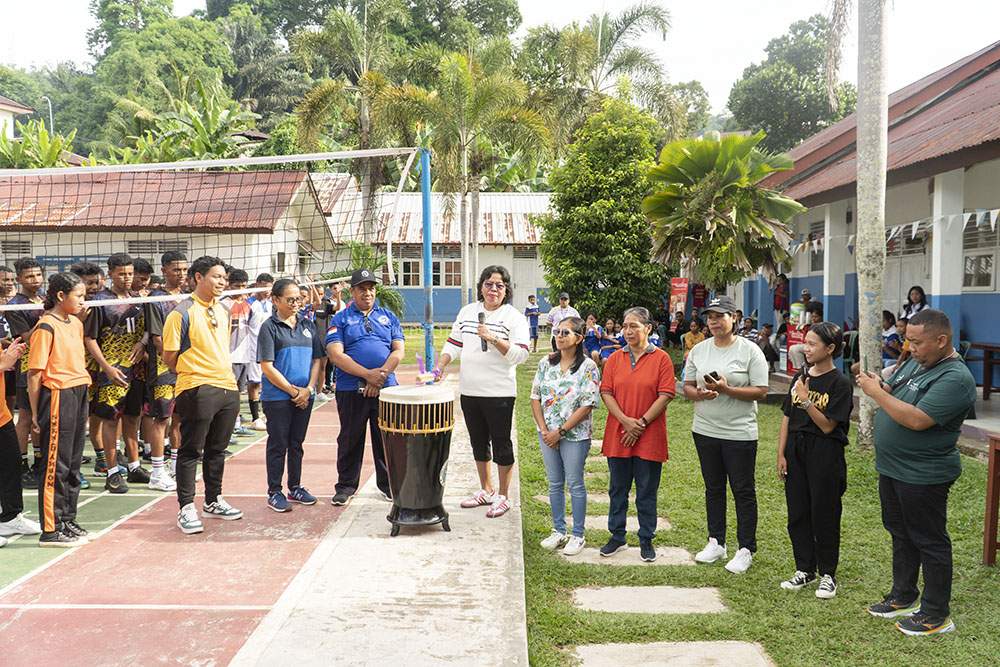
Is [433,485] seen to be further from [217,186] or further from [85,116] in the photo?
[85,116]

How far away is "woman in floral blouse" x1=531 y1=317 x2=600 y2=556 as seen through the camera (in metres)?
5.23

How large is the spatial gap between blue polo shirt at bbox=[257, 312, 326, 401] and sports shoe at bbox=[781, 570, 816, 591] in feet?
11.9

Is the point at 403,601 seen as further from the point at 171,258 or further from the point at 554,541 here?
the point at 171,258

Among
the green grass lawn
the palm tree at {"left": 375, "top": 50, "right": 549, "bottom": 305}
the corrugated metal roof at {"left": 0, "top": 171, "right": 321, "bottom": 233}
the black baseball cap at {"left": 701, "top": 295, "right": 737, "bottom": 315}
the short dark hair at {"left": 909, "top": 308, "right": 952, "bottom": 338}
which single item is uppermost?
the palm tree at {"left": 375, "top": 50, "right": 549, "bottom": 305}

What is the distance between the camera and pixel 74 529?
5.34m

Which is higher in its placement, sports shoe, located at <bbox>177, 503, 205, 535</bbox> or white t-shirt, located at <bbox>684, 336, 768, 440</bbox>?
white t-shirt, located at <bbox>684, 336, 768, 440</bbox>

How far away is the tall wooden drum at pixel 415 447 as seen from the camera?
17.5 ft

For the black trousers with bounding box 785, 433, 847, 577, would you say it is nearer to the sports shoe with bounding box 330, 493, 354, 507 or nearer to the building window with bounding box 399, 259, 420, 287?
the sports shoe with bounding box 330, 493, 354, 507

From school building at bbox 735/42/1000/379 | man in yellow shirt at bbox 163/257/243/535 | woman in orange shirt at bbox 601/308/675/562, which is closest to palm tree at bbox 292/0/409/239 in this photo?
school building at bbox 735/42/1000/379

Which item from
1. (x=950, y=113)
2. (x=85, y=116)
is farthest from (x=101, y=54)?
(x=950, y=113)

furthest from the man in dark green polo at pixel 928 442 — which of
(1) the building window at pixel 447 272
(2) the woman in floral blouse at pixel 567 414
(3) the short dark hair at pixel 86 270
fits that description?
(1) the building window at pixel 447 272

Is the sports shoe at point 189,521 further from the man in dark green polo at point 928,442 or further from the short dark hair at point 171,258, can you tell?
the man in dark green polo at point 928,442

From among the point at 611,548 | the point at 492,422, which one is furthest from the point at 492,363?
the point at 611,548

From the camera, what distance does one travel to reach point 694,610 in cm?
444
